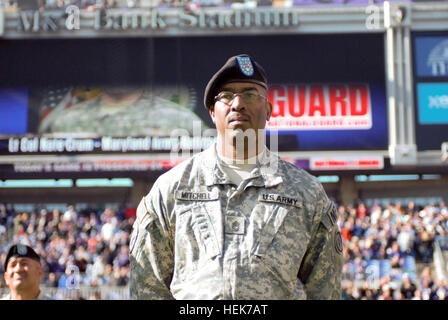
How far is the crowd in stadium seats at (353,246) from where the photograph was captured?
12.6m

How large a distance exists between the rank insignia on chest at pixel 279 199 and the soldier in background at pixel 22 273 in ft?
7.29

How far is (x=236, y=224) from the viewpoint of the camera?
2096 millimetres

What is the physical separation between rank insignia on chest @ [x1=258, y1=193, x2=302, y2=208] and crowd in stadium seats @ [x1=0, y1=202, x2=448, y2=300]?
9.80m

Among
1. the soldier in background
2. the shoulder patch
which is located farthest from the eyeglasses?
the soldier in background

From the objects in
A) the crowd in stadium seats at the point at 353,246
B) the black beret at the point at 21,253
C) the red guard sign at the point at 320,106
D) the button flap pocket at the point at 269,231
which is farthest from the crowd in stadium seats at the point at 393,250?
the button flap pocket at the point at 269,231

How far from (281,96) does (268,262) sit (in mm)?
17476

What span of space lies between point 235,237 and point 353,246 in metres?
12.9

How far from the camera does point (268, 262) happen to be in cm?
204

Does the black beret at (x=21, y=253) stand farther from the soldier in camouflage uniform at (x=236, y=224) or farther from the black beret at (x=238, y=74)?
the black beret at (x=238, y=74)

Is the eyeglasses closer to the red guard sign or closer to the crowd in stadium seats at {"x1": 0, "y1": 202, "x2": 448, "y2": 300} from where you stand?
the crowd in stadium seats at {"x1": 0, "y1": 202, "x2": 448, "y2": 300}

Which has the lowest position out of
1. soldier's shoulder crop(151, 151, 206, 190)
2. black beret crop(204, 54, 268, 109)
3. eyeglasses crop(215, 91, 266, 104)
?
soldier's shoulder crop(151, 151, 206, 190)

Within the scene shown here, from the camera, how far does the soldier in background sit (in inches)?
151

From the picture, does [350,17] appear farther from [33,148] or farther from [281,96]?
[33,148]
